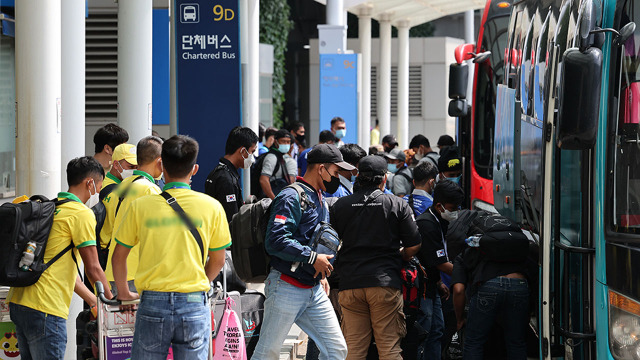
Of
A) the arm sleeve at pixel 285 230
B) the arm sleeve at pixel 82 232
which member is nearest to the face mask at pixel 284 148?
the arm sleeve at pixel 285 230

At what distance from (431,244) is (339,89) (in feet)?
36.5

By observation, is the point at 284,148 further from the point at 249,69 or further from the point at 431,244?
the point at 431,244

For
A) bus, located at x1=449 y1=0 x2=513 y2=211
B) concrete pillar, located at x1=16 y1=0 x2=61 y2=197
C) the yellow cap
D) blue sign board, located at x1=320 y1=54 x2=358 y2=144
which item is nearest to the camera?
the yellow cap

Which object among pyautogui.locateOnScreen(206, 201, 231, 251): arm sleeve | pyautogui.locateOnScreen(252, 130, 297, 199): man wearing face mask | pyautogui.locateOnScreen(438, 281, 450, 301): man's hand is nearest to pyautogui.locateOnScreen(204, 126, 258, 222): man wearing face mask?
pyautogui.locateOnScreen(438, 281, 450, 301): man's hand

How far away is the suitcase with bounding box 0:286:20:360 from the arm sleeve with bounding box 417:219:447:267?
3.15 metres

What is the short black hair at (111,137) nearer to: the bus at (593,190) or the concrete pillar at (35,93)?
the concrete pillar at (35,93)

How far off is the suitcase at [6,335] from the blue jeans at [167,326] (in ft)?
4.25

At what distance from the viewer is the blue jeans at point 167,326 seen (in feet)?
17.2

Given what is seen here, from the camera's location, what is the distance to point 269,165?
40.0ft

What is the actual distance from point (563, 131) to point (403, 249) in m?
2.46

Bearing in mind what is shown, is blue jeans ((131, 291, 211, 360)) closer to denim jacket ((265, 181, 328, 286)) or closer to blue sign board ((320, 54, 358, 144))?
denim jacket ((265, 181, 328, 286))

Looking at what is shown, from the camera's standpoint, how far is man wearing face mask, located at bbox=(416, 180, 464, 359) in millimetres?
7727

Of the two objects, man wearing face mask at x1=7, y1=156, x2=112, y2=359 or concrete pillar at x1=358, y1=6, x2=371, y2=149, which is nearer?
man wearing face mask at x1=7, y1=156, x2=112, y2=359

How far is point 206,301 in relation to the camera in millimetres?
5402
